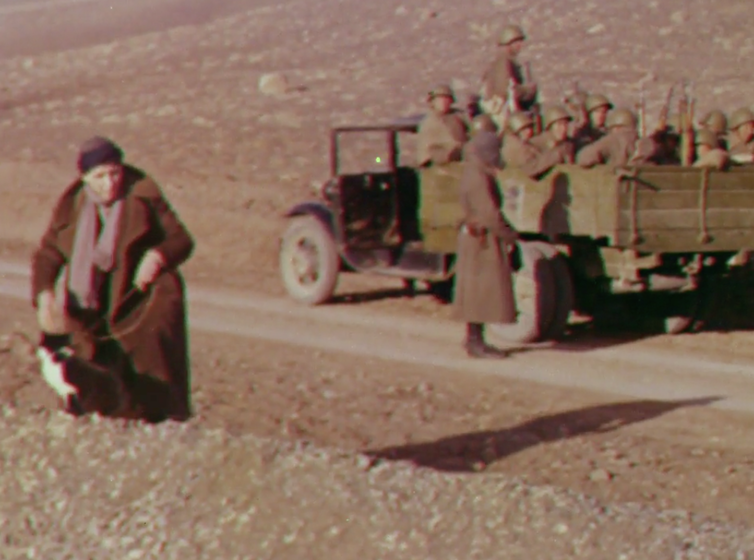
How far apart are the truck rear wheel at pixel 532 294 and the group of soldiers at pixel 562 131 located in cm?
62

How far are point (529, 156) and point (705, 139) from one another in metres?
1.43

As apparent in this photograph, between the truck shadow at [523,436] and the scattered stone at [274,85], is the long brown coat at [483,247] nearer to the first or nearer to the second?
the truck shadow at [523,436]

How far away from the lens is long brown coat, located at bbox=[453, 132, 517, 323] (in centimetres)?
1263

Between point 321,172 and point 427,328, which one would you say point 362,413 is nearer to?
point 427,328

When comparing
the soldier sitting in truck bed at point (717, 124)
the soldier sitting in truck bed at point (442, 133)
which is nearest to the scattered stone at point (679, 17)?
the soldier sitting in truck bed at point (717, 124)

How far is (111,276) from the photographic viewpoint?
7.07 meters

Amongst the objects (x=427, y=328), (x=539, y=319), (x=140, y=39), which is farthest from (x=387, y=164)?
(x=140, y=39)

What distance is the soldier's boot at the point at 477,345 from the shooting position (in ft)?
42.2

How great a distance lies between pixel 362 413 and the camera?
1077 centimetres

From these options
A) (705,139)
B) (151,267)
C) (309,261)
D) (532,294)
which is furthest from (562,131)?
(151,267)

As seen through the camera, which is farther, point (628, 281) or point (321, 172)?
point (321, 172)

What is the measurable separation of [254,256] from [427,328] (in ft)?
16.1

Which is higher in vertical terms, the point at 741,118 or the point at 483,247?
the point at 741,118

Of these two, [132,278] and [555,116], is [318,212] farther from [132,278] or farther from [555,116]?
[132,278]
